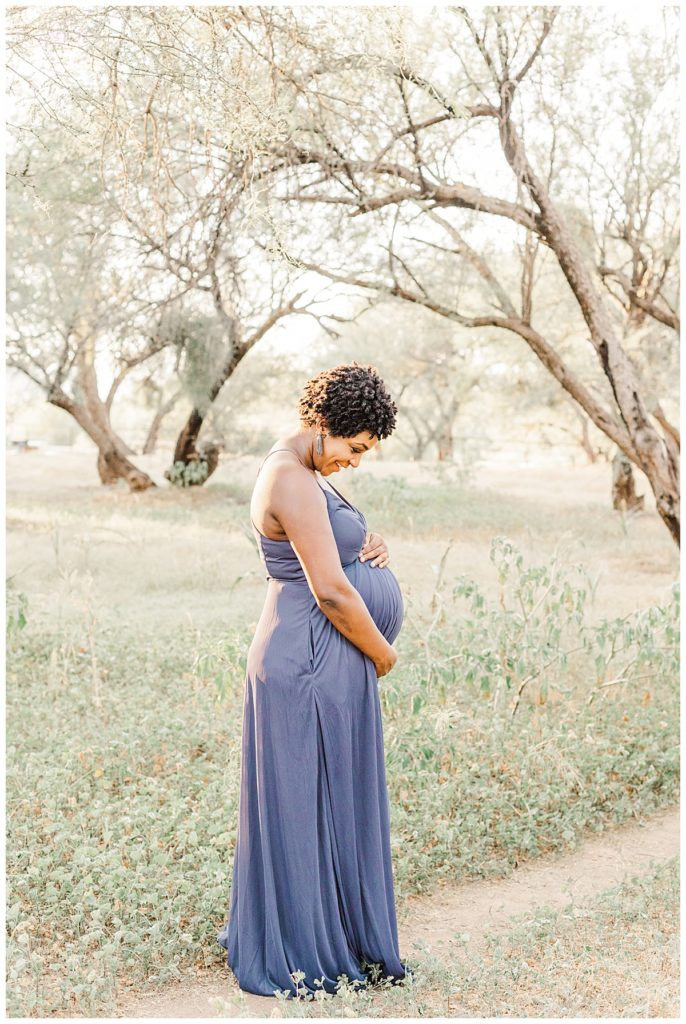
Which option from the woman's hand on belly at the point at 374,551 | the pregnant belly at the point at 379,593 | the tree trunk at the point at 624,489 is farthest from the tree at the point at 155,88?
the tree trunk at the point at 624,489

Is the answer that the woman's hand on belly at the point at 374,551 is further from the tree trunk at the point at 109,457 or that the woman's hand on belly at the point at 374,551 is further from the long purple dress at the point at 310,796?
the tree trunk at the point at 109,457

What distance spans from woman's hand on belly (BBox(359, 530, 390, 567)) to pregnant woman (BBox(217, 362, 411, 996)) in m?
0.02

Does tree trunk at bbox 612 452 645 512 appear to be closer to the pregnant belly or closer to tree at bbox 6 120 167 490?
tree at bbox 6 120 167 490

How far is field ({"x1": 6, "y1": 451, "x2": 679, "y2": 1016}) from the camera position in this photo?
3623mm

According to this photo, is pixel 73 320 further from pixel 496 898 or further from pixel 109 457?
pixel 496 898

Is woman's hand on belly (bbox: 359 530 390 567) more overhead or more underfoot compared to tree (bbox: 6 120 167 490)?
more underfoot

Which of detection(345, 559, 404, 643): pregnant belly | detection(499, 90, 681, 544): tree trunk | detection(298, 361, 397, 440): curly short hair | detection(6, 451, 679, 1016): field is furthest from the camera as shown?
detection(499, 90, 681, 544): tree trunk

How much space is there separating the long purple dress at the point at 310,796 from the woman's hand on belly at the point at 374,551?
61 millimetres

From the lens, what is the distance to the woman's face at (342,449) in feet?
10.3

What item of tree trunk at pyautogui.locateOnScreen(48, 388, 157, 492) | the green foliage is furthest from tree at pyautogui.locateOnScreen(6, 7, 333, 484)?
tree trunk at pyautogui.locateOnScreen(48, 388, 157, 492)

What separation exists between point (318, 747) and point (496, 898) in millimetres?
1580

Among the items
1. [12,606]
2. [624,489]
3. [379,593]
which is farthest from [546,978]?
[624,489]

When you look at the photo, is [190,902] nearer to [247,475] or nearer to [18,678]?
[18,678]

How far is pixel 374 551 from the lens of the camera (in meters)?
3.38
